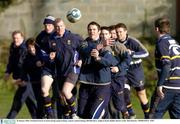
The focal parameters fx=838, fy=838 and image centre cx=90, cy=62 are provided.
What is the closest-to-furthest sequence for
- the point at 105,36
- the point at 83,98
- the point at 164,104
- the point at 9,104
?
the point at 164,104 → the point at 83,98 → the point at 105,36 → the point at 9,104

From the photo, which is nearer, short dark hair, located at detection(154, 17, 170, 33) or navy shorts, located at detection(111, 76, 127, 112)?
short dark hair, located at detection(154, 17, 170, 33)

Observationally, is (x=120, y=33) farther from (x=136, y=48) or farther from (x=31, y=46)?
(x=31, y=46)

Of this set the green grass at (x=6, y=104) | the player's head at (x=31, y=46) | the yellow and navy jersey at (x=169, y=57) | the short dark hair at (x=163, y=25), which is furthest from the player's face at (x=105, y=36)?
the green grass at (x=6, y=104)

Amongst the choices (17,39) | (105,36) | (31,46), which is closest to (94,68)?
(105,36)

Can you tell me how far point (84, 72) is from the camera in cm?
1359

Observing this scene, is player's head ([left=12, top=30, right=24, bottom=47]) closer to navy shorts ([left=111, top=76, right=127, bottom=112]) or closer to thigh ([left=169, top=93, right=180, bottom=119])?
navy shorts ([left=111, top=76, right=127, bottom=112])

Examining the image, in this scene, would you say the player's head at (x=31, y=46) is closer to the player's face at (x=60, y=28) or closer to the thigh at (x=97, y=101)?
the player's face at (x=60, y=28)

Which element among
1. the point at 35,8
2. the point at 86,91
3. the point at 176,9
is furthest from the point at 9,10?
the point at 86,91

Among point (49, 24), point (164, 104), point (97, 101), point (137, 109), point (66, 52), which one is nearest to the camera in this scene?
point (164, 104)

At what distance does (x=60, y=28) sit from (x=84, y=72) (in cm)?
161

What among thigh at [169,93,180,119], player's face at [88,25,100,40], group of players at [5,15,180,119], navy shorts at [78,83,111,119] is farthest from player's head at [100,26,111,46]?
thigh at [169,93,180,119]

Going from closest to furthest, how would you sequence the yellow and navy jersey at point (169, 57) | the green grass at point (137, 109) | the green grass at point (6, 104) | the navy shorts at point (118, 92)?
the yellow and navy jersey at point (169, 57)
the navy shorts at point (118, 92)
the green grass at point (137, 109)
the green grass at point (6, 104)

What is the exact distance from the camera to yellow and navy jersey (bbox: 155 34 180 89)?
1262cm

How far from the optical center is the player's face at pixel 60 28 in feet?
48.8
